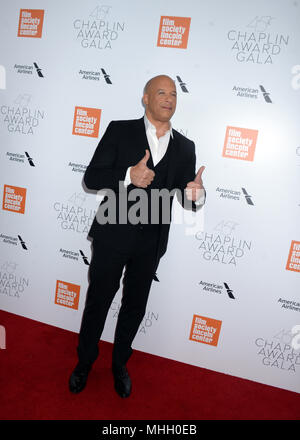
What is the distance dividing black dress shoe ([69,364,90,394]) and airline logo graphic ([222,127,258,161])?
1637 millimetres

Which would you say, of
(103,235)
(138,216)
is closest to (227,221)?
(138,216)

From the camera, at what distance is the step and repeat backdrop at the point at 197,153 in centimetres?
200

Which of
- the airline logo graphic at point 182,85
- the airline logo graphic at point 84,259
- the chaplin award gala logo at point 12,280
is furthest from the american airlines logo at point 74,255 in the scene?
the airline logo graphic at point 182,85

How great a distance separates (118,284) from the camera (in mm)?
1823

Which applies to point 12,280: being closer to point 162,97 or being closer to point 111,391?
point 111,391

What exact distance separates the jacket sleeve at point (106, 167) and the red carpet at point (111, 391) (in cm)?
120

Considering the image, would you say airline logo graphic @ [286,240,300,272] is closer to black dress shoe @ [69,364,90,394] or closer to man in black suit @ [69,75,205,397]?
man in black suit @ [69,75,205,397]

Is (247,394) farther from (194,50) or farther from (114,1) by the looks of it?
(114,1)

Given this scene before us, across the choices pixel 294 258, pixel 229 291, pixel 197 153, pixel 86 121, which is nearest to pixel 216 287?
pixel 229 291

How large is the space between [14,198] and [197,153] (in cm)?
145

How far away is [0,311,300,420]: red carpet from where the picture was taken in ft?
5.66

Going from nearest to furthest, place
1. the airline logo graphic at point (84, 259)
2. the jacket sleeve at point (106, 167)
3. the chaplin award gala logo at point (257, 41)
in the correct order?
1. the jacket sleeve at point (106, 167)
2. the chaplin award gala logo at point (257, 41)
3. the airline logo graphic at point (84, 259)

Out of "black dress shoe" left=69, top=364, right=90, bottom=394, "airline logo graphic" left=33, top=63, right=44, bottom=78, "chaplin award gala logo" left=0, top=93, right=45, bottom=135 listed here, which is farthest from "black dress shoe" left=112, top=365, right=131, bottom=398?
"airline logo graphic" left=33, top=63, right=44, bottom=78

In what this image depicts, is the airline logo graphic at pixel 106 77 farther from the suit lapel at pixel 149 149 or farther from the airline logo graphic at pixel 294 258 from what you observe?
the airline logo graphic at pixel 294 258
